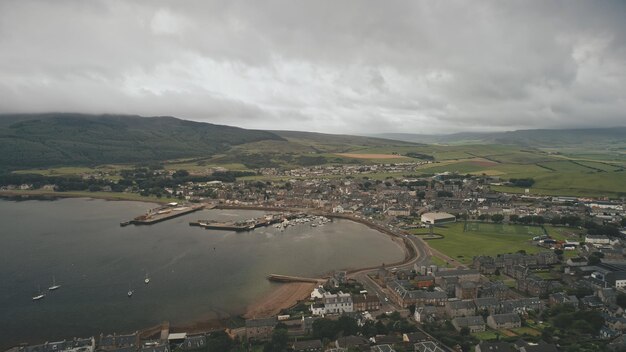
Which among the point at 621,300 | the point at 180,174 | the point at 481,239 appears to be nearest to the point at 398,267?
the point at 481,239

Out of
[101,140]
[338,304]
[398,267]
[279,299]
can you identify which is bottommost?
[279,299]

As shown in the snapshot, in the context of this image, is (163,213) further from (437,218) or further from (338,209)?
(437,218)

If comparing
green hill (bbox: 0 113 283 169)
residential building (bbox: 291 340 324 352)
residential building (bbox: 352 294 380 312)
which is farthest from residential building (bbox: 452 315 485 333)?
green hill (bbox: 0 113 283 169)

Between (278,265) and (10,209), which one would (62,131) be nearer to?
(10,209)

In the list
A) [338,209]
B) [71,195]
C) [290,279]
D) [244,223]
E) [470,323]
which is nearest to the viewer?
[470,323]

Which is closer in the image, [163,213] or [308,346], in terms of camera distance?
[308,346]

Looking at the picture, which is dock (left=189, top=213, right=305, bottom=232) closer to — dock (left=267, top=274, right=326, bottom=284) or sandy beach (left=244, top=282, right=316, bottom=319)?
dock (left=267, top=274, right=326, bottom=284)

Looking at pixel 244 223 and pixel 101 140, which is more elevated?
pixel 101 140

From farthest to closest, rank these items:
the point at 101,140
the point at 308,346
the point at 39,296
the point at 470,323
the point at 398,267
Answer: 1. the point at 101,140
2. the point at 398,267
3. the point at 39,296
4. the point at 470,323
5. the point at 308,346
